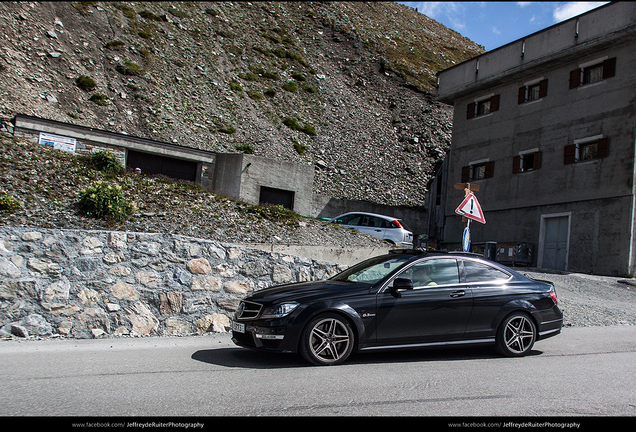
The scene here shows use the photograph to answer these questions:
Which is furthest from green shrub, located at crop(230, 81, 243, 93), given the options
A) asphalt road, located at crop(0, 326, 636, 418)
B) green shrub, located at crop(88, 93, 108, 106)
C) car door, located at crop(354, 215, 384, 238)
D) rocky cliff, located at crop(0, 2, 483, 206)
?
asphalt road, located at crop(0, 326, 636, 418)

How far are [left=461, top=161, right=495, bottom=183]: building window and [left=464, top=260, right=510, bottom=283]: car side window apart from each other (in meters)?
20.8

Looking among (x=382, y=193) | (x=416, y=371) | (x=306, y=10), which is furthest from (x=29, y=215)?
(x=306, y=10)

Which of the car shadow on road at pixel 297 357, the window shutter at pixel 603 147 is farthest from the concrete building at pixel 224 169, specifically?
the car shadow on road at pixel 297 357

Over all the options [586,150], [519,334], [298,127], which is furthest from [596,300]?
[298,127]

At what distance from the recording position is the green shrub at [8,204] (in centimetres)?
1132

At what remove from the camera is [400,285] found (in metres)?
6.60

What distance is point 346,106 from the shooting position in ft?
153

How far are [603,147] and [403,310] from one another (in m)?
18.8

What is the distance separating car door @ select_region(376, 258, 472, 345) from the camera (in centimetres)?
662

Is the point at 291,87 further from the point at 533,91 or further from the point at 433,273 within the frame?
the point at 433,273

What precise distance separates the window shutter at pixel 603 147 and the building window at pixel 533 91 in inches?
164

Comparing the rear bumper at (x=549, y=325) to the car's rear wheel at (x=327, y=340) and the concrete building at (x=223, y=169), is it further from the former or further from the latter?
the concrete building at (x=223, y=169)

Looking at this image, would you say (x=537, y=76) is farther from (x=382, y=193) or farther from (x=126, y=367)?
(x=126, y=367)

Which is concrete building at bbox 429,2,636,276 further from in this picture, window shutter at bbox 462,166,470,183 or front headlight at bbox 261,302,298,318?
front headlight at bbox 261,302,298,318
